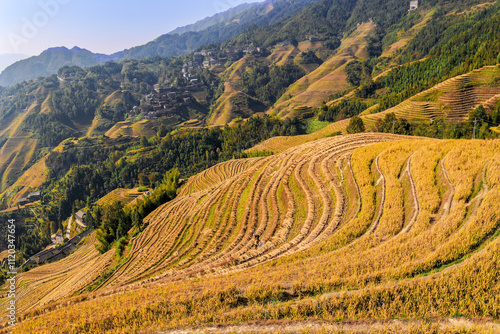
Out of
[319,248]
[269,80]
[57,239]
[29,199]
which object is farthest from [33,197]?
[269,80]

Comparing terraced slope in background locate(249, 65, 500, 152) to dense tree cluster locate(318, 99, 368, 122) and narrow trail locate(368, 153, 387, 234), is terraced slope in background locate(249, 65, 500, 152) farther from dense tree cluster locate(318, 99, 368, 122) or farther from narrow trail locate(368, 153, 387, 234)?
narrow trail locate(368, 153, 387, 234)

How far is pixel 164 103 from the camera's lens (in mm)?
163625

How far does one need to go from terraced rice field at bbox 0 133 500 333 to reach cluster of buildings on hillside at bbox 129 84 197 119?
15289 cm

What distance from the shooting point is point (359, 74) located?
152250mm

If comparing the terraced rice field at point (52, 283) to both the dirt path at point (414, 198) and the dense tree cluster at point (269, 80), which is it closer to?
the dirt path at point (414, 198)

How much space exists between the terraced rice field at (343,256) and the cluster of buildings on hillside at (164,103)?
502ft

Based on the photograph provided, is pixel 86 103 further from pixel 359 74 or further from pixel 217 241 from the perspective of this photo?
pixel 217 241

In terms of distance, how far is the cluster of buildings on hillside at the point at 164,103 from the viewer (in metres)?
159

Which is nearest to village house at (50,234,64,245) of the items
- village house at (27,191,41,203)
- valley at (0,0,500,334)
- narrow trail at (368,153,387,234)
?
valley at (0,0,500,334)

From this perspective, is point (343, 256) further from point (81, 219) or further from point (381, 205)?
point (81, 219)

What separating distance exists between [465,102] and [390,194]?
67.7 m

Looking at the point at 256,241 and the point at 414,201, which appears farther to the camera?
the point at 256,241

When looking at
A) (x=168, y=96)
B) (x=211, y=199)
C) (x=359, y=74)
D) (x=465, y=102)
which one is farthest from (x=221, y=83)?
(x=211, y=199)

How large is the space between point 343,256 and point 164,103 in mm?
172423
